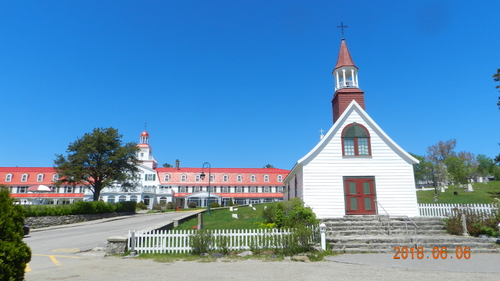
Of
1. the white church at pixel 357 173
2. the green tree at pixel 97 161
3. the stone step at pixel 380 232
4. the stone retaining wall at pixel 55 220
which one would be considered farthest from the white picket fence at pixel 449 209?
the green tree at pixel 97 161

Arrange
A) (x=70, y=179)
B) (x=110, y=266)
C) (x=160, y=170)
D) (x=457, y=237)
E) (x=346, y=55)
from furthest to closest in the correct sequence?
1. (x=160, y=170)
2. (x=70, y=179)
3. (x=346, y=55)
4. (x=457, y=237)
5. (x=110, y=266)

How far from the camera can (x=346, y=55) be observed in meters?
21.5

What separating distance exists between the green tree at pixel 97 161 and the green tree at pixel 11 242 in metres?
35.9

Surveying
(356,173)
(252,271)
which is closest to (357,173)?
(356,173)

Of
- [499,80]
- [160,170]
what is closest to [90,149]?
[160,170]

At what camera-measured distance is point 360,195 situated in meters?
17.2

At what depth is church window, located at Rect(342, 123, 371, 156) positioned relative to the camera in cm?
1785

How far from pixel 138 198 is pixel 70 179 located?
61.0ft

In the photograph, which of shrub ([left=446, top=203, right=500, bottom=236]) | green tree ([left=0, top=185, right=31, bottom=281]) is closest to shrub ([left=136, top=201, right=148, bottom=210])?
shrub ([left=446, top=203, right=500, bottom=236])

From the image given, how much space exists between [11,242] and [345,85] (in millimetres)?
19382

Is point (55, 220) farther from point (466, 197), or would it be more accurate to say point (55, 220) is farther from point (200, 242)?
point (466, 197)

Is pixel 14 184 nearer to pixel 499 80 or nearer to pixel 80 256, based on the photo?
pixel 80 256

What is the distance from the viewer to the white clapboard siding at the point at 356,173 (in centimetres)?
1698

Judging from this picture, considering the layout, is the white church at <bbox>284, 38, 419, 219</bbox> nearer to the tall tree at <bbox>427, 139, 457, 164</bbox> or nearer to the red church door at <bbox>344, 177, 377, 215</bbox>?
the red church door at <bbox>344, 177, 377, 215</bbox>
